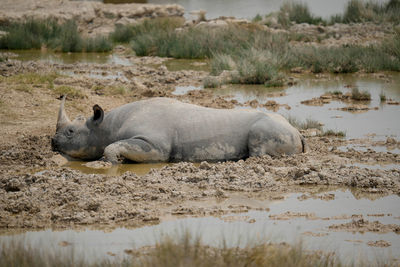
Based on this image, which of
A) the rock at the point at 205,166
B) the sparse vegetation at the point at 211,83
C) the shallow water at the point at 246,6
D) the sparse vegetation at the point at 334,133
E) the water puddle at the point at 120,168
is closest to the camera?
the rock at the point at 205,166

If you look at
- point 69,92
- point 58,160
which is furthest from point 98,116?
point 69,92

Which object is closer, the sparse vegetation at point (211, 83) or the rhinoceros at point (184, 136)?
the rhinoceros at point (184, 136)

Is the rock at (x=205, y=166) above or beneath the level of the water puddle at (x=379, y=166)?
above

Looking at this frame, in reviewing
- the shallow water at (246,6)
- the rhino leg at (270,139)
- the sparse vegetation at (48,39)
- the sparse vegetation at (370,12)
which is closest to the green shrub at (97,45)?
the sparse vegetation at (48,39)

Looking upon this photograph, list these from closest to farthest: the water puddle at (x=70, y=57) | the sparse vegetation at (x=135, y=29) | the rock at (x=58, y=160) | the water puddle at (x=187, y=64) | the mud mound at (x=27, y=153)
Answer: the mud mound at (x=27, y=153) → the rock at (x=58, y=160) → the water puddle at (x=187, y=64) → the water puddle at (x=70, y=57) → the sparse vegetation at (x=135, y=29)

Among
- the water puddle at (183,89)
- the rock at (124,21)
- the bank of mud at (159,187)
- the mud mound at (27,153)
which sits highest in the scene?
the rock at (124,21)

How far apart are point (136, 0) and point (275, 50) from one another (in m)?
28.0

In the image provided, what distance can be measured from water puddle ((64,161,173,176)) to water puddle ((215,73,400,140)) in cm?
374

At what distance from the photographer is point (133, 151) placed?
9320 mm

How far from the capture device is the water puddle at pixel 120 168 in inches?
357

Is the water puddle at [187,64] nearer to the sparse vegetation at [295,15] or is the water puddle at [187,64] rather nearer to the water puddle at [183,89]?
the water puddle at [183,89]

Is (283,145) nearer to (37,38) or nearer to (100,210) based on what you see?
(100,210)

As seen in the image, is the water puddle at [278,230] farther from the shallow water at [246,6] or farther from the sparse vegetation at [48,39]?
the shallow water at [246,6]

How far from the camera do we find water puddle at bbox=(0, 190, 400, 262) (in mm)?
5957
